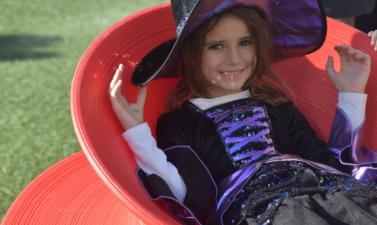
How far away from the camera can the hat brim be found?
1576 millimetres

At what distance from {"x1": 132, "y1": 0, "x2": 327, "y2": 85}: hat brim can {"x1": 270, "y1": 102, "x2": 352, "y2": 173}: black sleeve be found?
0.67 ft

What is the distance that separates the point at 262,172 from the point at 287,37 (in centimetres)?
51

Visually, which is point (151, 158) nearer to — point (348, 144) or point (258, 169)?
point (258, 169)

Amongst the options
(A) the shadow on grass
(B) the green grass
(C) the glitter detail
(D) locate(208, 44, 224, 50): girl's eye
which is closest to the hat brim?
(D) locate(208, 44, 224, 50): girl's eye

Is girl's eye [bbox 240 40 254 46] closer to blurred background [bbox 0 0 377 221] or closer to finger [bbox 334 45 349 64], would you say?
finger [bbox 334 45 349 64]

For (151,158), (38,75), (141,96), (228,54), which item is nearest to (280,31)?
(228,54)

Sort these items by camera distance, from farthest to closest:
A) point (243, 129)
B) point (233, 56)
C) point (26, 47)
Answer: point (26, 47)
point (243, 129)
point (233, 56)

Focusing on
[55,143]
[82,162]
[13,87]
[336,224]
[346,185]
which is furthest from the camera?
[13,87]

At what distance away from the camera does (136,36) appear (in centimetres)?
179

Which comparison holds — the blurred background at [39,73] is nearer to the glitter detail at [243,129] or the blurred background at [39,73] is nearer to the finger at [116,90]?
the glitter detail at [243,129]

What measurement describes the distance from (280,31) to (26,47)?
244 centimetres

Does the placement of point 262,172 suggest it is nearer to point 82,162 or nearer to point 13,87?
point 82,162

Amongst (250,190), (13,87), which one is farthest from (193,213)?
(13,87)

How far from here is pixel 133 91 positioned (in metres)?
1.74
